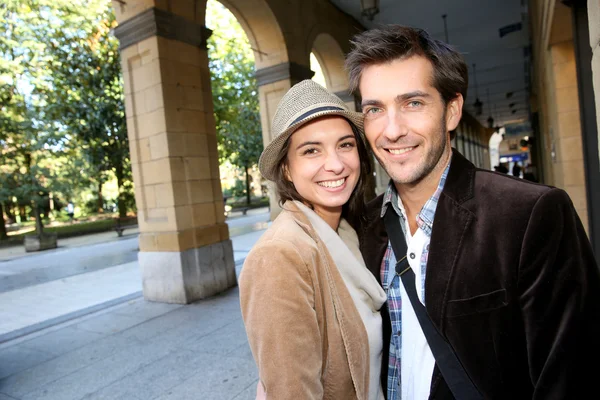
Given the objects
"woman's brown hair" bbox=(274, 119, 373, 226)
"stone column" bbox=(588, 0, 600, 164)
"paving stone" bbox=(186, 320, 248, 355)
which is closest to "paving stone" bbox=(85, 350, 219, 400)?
"paving stone" bbox=(186, 320, 248, 355)

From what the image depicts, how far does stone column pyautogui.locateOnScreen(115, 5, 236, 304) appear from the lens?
5.78 metres

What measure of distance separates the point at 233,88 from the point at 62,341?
17989 mm

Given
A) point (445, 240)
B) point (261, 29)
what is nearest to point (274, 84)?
point (261, 29)

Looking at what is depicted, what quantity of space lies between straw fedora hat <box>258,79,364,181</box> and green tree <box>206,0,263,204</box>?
1489 centimetres

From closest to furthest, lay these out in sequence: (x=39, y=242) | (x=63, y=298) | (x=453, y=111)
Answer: (x=453, y=111), (x=63, y=298), (x=39, y=242)

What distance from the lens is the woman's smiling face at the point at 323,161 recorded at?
5.44 feet

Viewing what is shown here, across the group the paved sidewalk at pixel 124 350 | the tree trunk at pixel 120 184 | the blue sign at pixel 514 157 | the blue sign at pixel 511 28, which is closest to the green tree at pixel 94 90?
the tree trunk at pixel 120 184

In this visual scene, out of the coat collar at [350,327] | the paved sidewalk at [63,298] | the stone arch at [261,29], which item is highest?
the stone arch at [261,29]

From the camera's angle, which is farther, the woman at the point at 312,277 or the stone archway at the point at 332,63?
the stone archway at the point at 332,63

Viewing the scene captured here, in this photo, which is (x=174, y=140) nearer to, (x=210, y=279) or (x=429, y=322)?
(x=210, y=279)

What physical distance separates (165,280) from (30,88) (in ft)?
49.9

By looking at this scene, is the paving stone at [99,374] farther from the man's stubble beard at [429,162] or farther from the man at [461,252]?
the man's stubble beard at [429,162]

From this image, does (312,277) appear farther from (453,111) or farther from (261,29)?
(261,29)

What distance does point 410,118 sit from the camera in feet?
4.95
